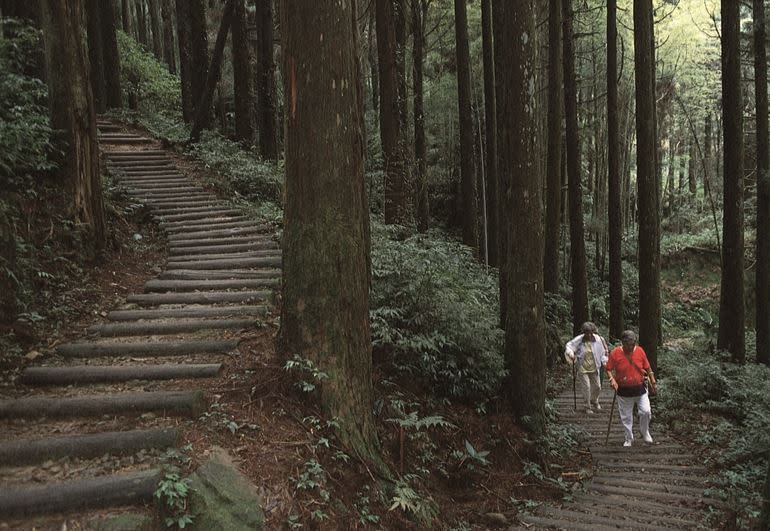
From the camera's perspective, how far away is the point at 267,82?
58.2 ft

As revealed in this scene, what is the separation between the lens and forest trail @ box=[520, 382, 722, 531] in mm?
6148

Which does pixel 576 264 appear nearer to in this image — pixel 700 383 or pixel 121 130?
pixel 700 383

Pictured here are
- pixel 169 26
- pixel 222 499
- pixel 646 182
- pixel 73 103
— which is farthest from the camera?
pixel 169 26

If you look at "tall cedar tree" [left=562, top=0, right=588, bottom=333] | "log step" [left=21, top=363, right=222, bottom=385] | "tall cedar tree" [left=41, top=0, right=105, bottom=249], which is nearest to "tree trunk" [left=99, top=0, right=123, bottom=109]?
"tall cedar tree" [left=41, top=0, right=105, bottom=249]

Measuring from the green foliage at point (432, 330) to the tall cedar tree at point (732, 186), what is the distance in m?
7.93

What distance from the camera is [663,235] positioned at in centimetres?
3772

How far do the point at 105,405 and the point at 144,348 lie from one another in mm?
1237

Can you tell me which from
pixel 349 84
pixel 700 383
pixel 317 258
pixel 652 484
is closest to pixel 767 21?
pixel 700 383

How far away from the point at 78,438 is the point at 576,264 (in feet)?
47.9

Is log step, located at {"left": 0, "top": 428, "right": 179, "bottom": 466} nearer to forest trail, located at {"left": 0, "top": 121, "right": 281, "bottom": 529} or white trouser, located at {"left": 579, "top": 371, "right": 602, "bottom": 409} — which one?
forest trail, located at {"left": 0, "top": 121, "right": 281, "bottom": 529}

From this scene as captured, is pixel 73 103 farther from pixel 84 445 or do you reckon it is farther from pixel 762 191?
pixel 762 191

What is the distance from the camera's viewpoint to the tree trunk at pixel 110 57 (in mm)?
24680

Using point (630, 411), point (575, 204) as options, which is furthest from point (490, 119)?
point (630, 411)

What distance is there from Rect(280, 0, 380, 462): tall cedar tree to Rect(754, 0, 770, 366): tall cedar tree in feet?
38.7
